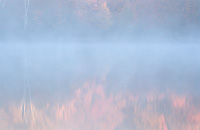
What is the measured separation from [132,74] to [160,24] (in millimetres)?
20106

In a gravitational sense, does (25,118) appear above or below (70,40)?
below

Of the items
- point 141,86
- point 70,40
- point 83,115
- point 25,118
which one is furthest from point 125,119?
point 70,40

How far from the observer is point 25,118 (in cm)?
300

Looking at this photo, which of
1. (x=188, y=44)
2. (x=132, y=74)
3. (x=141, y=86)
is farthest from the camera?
(x=188, y=44)

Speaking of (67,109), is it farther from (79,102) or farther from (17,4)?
(17,4)

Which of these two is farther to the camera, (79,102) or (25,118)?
(79,102)

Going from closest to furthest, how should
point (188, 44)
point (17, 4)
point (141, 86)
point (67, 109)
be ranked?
point (67, 109)
point (141, 86)
point (17, 4)
point (188, 44)

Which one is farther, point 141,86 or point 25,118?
point 141,86

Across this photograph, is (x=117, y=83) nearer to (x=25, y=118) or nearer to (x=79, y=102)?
(x=79, y=102)

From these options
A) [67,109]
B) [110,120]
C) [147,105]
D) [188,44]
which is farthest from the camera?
[188,44]

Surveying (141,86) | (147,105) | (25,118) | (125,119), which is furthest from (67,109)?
(141,86)

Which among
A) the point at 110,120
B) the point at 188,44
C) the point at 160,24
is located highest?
the point at 160,24

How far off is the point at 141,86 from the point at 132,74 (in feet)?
5.02

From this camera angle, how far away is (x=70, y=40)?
23.0m
